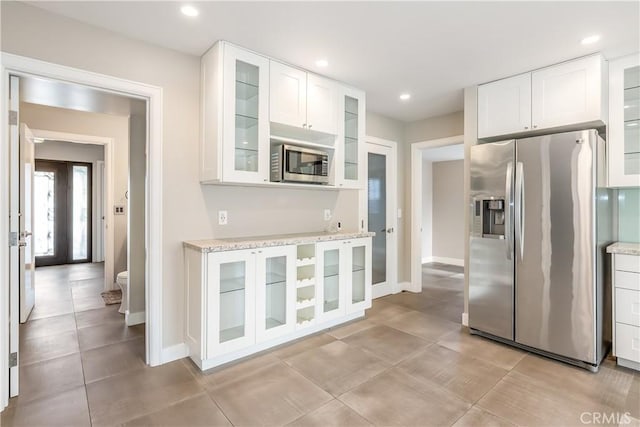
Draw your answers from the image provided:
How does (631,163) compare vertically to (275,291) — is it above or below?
above

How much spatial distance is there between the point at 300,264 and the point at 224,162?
1.15 metres

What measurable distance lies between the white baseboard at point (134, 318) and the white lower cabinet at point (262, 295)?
118cm

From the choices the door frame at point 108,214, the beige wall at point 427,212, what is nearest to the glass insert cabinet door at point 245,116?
the door frame at point 108,214

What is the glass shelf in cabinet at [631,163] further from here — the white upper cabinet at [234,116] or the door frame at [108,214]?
the door frame at [108,214]

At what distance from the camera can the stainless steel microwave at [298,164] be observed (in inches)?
113

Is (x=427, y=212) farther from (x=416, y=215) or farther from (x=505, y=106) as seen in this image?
(x=505, y=106)

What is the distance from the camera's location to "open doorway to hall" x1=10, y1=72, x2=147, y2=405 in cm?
257

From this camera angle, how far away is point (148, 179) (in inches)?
102

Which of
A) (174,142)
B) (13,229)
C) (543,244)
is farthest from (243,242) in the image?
(543,244)

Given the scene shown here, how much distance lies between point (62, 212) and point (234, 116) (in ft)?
21.4

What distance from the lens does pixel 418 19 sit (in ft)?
7.34

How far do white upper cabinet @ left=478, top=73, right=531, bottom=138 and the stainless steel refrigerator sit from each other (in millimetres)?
276

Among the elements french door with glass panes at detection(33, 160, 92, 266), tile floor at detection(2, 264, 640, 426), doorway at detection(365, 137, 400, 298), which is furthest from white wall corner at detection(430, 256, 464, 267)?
french door with glass panes at detection(33, 160, 92, 266)

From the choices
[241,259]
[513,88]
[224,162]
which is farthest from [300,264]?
[513,88]
